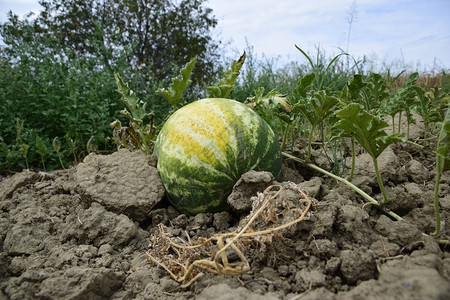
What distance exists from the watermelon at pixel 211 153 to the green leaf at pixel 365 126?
0.61m

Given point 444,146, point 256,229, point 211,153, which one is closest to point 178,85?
point 211,153

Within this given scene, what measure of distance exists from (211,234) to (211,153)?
47 centimetres

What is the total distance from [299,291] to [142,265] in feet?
2.76

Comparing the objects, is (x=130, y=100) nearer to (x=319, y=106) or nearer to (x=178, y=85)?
(x=178, y=85)

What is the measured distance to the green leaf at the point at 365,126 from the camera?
4.87 feet

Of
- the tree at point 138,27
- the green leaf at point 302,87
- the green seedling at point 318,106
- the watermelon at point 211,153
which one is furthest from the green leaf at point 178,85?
the tree at point 138,27

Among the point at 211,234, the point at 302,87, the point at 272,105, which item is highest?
the point at 302,87

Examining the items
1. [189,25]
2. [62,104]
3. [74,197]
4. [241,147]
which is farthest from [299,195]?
[189,25]

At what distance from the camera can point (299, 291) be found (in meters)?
1.29

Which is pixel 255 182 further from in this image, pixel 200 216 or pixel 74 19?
pixel 74 19

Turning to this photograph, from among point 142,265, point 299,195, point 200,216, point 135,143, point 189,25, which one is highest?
point 189,25

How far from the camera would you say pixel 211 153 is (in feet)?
6.38

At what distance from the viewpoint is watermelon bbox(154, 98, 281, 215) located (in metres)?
1.96

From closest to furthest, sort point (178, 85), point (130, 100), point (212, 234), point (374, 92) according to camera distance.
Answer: point (212, 234), point (374, 92), point (178, 85), point (130, 100)
